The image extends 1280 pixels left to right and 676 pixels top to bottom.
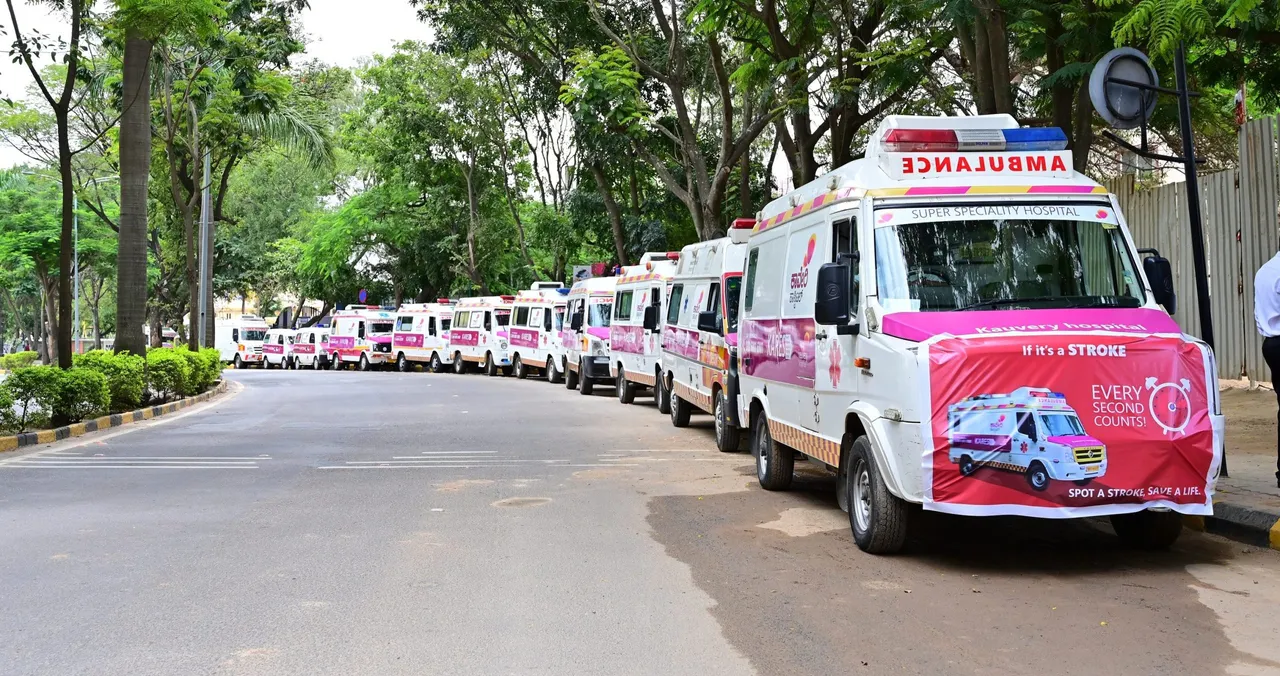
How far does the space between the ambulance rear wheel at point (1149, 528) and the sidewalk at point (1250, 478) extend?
28.2 inches

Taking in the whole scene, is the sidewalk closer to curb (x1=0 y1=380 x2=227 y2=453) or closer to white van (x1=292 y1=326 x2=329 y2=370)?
curb (x1=0 y1=380 x2=227 y2=453)

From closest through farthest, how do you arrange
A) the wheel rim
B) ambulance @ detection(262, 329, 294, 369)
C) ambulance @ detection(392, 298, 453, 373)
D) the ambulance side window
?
the wheel rim < the ambulance side window < ambulance @ detection(392, 298, 453, 373) < ambulance @ detection(262, 329, 294, 369)

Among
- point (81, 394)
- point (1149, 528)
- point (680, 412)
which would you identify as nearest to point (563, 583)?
point (1149, 528)

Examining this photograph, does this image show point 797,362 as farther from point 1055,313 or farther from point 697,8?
point 697,8

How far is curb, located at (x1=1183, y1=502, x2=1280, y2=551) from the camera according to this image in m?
7.76

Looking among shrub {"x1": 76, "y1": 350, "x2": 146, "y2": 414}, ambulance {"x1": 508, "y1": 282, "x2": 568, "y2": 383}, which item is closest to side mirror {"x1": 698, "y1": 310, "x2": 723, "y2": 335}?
shrub {"x1": 76, "y1": 350, "x2": 146, "y2": 414}

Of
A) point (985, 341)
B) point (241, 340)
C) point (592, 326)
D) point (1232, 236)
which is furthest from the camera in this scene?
point (241, 340)

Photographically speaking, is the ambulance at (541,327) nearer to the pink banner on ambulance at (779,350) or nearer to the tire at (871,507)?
the pink banner on ambulance at (779,350)

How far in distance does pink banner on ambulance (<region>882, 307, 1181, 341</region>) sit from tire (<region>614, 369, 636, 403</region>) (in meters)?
14.9

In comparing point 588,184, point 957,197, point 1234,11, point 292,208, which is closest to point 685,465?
point 957,197

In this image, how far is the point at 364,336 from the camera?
4625 centimetres

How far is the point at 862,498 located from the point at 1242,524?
2.73 m

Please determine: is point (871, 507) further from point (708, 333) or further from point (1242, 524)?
point (708, 333)

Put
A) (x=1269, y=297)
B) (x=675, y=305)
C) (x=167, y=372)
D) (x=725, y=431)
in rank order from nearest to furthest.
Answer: (x=1269, y=297) < (x=725, y=431) < (x=675, y=305) < (x=167, y=372)
